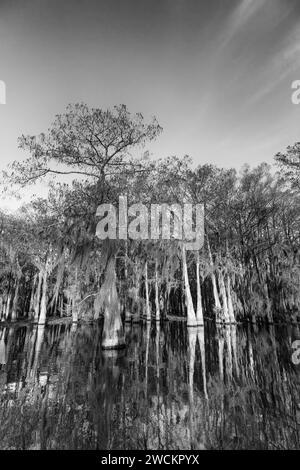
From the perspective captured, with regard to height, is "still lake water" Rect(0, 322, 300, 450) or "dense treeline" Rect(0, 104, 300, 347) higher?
"dense treeline" Rect(0, 104, 300, 347)

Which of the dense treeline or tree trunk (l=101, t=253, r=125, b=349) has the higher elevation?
the dense treeline

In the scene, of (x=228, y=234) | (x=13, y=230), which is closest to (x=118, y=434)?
(x=228, y=234)

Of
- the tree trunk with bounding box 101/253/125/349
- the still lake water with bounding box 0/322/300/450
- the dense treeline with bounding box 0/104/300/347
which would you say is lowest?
the still lake water with bounding box 0/322/300/450

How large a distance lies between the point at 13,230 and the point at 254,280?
28.6 meters

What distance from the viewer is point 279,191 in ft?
83.1

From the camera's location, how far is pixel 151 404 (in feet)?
17.9

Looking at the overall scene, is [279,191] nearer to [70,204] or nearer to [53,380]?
[70,204]

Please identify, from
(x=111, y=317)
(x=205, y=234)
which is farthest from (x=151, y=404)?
(x=205, y=234)

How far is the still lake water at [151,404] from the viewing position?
3936mm

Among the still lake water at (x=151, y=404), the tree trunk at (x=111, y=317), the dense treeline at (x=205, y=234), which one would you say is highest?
the dense treeline at (x=205, y=234)

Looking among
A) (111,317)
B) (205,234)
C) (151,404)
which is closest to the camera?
(151,404)

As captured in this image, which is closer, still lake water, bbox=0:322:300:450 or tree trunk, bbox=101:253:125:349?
still lake water, bbox=0:322:300:450

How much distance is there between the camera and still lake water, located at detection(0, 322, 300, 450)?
12.9 ft

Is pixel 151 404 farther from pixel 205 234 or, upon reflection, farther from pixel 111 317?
pixel 205 234
